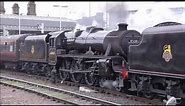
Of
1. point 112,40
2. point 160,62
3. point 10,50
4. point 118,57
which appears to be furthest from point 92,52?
point 10,50

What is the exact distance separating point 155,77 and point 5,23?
43.0 m

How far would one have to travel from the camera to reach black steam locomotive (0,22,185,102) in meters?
11.1

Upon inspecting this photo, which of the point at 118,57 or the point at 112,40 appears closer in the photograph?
the point at 118,57

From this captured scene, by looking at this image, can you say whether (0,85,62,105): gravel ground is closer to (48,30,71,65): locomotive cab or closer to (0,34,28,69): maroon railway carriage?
(48,30,71,65): locomotive cab

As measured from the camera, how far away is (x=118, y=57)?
1434 centimetres

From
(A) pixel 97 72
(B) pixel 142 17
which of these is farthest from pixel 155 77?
(B) pixel 142 17

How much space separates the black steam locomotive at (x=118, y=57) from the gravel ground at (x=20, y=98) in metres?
2.83

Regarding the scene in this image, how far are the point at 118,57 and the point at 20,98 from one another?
4.01m

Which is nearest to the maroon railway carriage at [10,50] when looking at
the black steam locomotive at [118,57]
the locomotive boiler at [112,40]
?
the black steam locomotive at [118,57]

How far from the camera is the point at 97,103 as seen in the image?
38.2 feet

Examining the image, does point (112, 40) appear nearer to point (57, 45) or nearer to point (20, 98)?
point (20, 98)

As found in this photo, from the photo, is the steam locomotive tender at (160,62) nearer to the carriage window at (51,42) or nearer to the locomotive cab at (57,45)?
the locomotive cab at (57,45)

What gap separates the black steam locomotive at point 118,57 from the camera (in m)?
11.1

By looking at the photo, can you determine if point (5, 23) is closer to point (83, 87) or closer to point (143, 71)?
point (83, 87)
